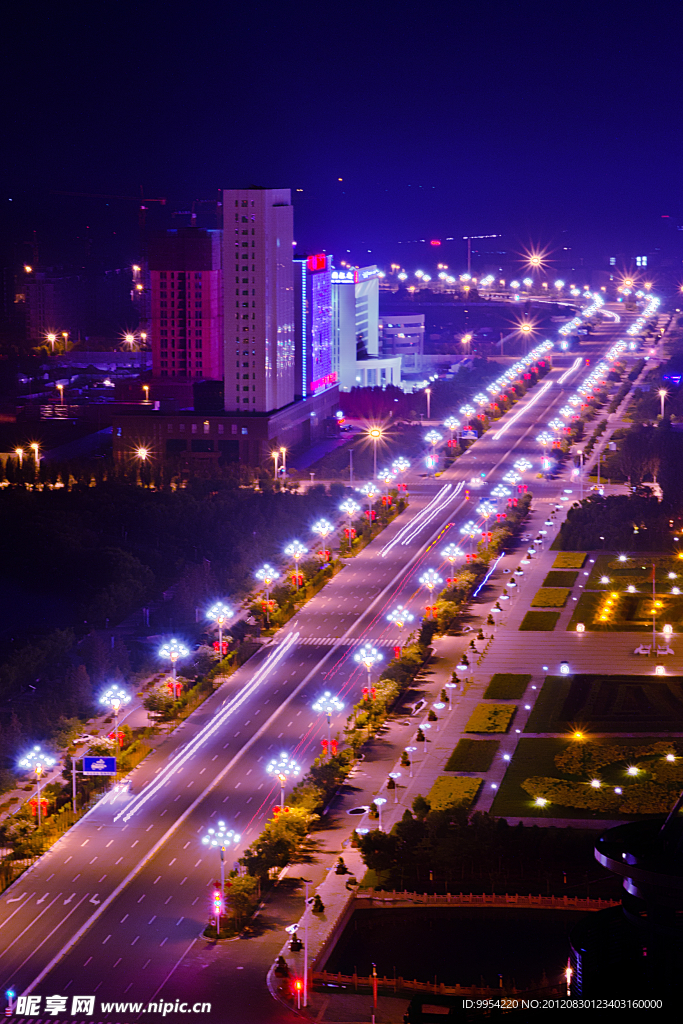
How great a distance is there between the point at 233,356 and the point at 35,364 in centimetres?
5721

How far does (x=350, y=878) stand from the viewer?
45.9 meters

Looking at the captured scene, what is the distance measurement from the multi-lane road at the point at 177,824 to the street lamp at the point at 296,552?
97.9 inches

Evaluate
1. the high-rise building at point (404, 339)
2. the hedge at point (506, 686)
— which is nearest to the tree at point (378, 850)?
the hedge at point (506, 686)

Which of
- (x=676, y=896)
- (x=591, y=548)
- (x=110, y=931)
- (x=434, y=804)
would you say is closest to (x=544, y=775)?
(x=434, y=804)

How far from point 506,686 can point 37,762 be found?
2084 cm

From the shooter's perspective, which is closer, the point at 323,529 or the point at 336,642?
the point at 336,642

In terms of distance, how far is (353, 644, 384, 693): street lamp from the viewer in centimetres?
6373

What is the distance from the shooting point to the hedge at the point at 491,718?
59656 millimetres

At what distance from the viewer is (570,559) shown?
294ft

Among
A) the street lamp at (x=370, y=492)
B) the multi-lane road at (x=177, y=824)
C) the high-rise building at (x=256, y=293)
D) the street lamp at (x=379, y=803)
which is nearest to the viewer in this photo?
the multi-lane road at (x=177, y=824)

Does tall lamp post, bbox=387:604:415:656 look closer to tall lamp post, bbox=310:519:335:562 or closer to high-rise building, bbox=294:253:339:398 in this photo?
tall lamp post, bbox=310:519:335:562

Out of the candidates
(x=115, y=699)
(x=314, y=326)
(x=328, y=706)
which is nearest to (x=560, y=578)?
(x=328, y=706)

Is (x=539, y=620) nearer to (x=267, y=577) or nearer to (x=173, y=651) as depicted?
(x=267, y=577)

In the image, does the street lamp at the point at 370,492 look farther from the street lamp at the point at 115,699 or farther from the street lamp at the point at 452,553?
the street lamp at the point at 115,699
